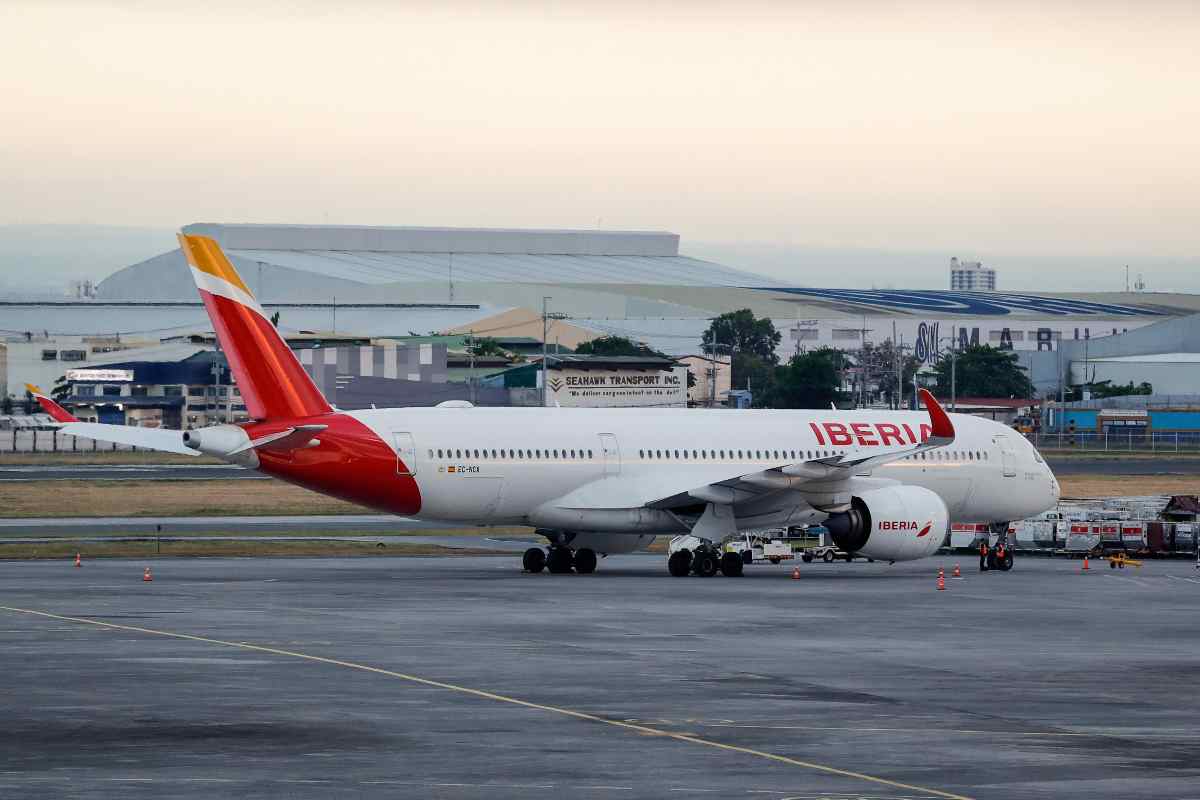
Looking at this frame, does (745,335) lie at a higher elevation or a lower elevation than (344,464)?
higher

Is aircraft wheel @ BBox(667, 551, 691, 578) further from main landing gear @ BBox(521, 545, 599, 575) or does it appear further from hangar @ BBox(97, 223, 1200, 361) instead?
hangar @ BBox(97, 223, 1200, 361)

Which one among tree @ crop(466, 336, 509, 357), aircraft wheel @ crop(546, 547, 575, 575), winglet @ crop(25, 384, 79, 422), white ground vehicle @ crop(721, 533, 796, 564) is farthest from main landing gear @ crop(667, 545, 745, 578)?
tree @ crop(466, 336, 509, 357)

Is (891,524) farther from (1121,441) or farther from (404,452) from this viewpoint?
(1121,441)

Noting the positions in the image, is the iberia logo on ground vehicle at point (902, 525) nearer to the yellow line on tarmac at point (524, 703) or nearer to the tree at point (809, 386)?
the yellow line on tarmac at point (524, 703)

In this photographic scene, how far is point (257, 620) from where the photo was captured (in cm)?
3164

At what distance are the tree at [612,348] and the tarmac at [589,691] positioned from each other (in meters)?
117

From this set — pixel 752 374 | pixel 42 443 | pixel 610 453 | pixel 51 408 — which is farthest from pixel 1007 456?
pixel 752 374

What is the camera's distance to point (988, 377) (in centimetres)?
15375

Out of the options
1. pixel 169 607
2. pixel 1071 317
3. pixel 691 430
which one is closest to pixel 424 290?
pixel 1071 317

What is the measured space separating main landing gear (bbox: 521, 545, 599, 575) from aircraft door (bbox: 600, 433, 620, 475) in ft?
7.65

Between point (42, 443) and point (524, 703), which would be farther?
point (42, 443)

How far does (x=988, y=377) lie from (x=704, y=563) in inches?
4471

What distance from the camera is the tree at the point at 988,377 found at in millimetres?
153125

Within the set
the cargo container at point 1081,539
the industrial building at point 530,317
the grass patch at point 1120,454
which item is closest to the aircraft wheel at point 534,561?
the cargo container at point 1081,539
